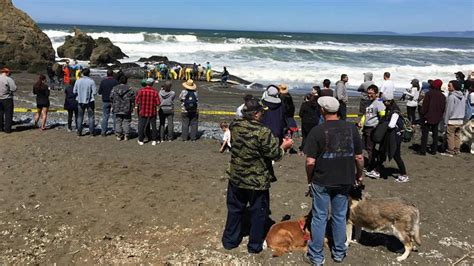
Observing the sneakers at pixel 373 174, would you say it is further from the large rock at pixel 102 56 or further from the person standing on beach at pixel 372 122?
the large rock at pixel 102 56

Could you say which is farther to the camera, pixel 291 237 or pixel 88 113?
pixel 88 113

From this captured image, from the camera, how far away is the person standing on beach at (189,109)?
9.94 metres

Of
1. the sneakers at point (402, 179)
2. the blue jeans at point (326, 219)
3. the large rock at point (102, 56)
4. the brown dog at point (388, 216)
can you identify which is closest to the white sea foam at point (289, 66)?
the large rock at point (102, 56)

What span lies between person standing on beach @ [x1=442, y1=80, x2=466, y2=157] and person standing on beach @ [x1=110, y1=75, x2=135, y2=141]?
708 centimetres

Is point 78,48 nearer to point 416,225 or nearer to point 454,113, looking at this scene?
point 454,113

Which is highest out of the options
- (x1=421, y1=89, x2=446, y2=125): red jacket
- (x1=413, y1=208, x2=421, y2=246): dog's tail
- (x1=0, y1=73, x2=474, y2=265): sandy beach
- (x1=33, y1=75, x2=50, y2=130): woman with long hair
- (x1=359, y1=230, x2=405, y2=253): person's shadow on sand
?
(x1=421, y1=89, x2=446, y2=125): red jacket

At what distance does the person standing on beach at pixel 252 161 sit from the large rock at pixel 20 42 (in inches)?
1034

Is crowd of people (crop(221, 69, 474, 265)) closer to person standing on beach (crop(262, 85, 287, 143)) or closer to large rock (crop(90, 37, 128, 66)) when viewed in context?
person standing on beach (crop(262, 85, 287, 143))

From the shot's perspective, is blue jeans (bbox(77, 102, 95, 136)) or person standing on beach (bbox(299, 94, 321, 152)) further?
blue jeans (bbox(77, 102, 95, 136))

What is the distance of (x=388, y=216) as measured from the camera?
15.8 feet

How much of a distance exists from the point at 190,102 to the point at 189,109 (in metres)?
0.20

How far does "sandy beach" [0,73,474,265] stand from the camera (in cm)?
519

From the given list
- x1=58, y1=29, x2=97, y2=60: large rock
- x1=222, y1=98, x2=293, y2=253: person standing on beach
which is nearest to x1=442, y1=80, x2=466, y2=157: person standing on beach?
x1=222, y1=98, x2=293, y2=253: person standing on beach

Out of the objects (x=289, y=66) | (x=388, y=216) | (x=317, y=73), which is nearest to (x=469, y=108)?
(x=388, y=216)
